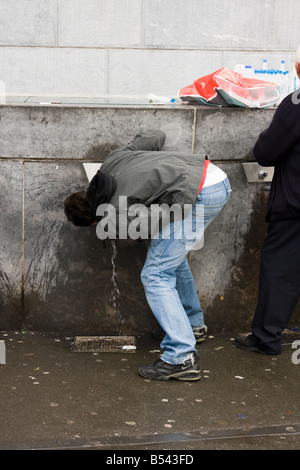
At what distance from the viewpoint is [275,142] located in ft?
15.1

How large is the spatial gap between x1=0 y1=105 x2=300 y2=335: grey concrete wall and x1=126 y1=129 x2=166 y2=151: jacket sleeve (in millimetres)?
209

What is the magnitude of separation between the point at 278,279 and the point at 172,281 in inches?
30.6

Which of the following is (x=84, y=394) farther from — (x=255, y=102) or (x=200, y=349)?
(x=255, y=102)

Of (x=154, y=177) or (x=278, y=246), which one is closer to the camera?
(x=154, y=177)

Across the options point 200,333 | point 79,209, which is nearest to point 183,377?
point 200,333

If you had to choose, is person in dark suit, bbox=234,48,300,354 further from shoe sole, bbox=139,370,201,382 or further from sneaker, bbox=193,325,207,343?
shoe sole, bbox=139,370,201,382

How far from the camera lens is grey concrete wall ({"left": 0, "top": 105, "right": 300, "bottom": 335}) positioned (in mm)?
5012

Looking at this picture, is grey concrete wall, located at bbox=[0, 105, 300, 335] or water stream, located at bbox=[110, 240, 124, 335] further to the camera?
water stream, located at bbox=[110, 240, 124, 335]

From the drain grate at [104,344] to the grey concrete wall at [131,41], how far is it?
334cm

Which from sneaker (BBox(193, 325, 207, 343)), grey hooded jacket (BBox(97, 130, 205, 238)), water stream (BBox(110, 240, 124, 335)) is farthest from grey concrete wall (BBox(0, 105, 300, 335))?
grey hooded jacket (BBox(97, 130, 205, 238))

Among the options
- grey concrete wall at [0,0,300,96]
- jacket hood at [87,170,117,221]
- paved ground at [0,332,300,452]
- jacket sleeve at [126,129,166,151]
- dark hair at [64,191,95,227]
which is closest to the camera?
paved ground at [0,332,300,452]

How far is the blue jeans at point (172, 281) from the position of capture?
4496 mm

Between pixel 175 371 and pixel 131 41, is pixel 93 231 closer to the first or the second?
pixel 175 371

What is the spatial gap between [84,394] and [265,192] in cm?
207
